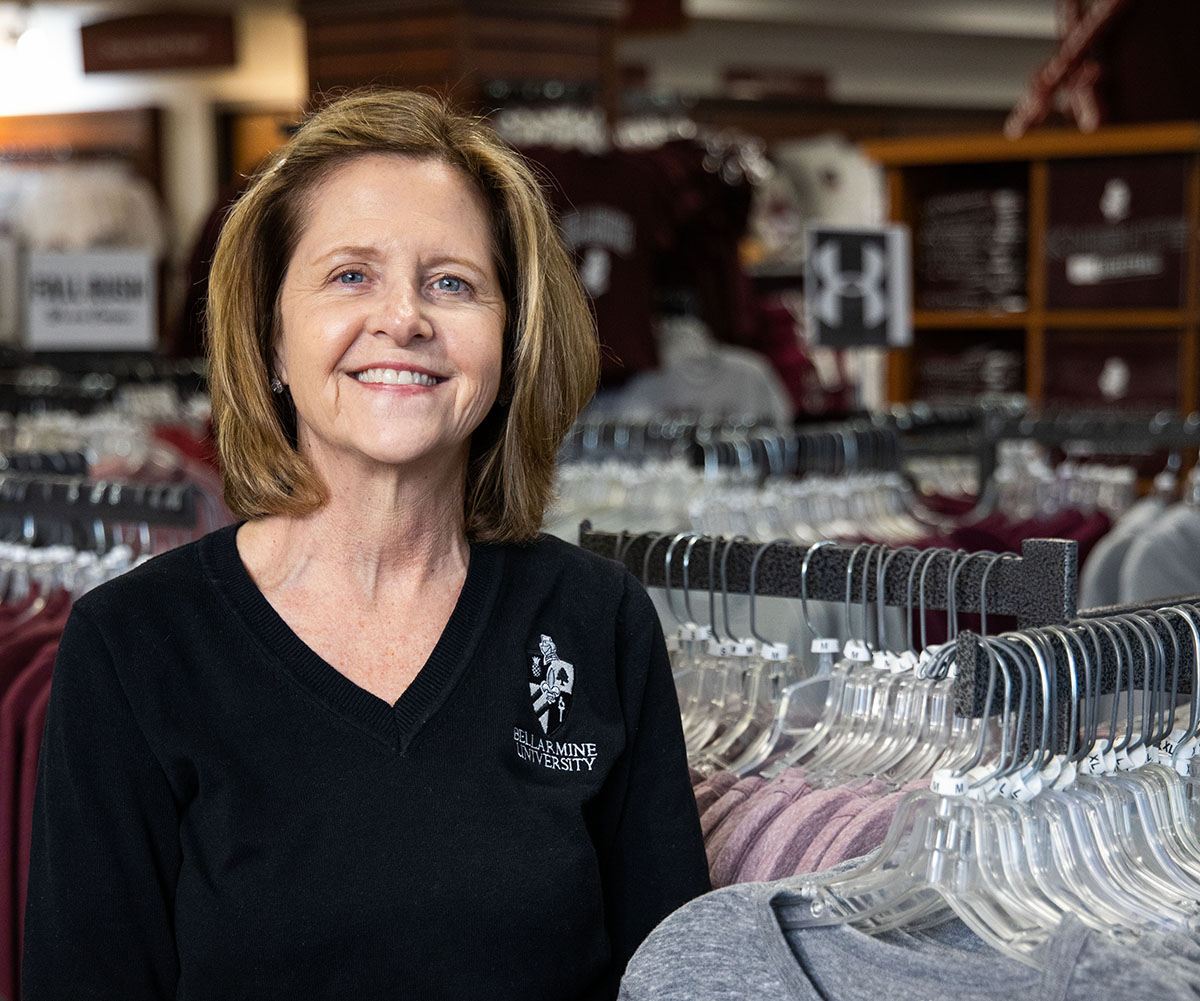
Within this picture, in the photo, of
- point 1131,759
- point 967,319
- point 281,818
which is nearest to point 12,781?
point 281,818

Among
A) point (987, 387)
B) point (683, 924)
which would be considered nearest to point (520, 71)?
point (987, 387)

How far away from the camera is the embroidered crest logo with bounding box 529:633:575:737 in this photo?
4.58 ft

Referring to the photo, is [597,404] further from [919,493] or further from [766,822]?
[766,822]

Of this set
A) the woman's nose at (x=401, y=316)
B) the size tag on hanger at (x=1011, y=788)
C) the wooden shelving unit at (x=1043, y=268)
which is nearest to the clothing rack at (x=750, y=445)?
the woman's nose at (x=401, y=316)

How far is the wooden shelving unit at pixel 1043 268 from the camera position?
4.48 meters

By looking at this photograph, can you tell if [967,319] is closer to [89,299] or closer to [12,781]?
[89,299]

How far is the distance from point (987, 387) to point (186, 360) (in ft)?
9.02

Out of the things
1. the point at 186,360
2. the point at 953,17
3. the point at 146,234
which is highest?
the point at 953,17

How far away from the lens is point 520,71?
5863 millimetres

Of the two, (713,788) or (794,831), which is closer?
(794,831)

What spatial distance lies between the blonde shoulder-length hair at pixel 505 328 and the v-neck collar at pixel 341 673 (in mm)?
86

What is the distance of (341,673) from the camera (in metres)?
1.34

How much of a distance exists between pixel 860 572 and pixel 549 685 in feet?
1.19

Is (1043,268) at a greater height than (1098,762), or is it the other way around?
(1043,268)
